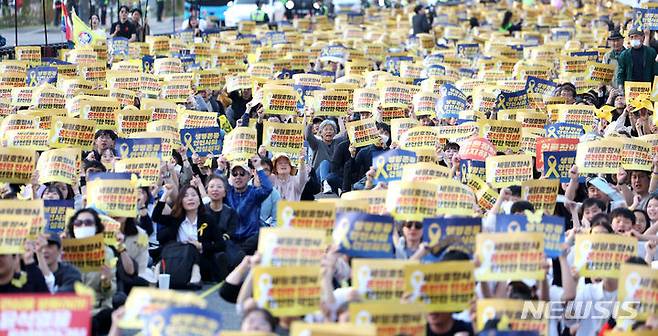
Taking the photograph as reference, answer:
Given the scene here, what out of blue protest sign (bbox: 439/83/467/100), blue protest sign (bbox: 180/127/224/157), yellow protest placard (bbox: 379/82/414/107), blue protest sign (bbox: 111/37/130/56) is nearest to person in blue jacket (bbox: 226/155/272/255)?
blue protest sign (bbox: 180/127/224/157)

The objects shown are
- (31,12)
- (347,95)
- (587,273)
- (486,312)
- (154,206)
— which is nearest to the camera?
(486,312)

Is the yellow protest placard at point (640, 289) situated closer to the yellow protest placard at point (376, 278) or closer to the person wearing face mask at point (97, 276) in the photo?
the yellow protest placard at point (376, 278)

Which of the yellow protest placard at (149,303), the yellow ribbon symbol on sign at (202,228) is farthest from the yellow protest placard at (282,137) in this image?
the yellow protest placard at (149,303)

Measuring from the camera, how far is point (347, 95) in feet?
69.1

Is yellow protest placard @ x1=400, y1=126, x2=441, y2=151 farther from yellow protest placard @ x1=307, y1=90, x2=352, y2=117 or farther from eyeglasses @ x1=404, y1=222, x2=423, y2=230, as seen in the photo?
eyeglasses @ x1=404, y1=222, x2=423, y2=230

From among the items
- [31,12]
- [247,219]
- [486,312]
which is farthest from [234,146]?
[31,12]

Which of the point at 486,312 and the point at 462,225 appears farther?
the point at 462,225

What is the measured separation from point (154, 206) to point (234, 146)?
2108mm

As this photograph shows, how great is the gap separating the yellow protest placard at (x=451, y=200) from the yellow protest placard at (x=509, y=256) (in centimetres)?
233

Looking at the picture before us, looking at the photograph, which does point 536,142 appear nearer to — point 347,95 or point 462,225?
point 347,95

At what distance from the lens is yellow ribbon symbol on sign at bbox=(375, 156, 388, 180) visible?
15.6m

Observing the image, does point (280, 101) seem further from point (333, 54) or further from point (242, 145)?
point (333, 54)

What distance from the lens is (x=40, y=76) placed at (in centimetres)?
2336

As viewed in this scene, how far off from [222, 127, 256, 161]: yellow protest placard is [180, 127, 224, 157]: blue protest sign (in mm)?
674
